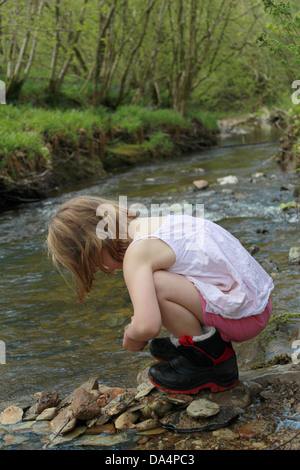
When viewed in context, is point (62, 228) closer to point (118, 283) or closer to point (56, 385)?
point (56, 385)

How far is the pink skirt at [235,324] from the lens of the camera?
6.49 ft

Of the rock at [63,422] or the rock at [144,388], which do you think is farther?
the rock at [144,388]

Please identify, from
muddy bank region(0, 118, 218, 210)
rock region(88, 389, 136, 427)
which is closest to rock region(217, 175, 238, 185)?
muddy bank region(0, 118, 218, 210)

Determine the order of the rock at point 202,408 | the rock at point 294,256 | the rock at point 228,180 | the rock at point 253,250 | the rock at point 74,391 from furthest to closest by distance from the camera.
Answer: the rock at point 228,180, the rock at point 253,250, the rock at point 294,256, the rock at point 74,391, the rock at point 202,408

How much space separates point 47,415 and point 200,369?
0.65 meters

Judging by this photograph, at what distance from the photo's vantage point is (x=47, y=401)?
6.68ft

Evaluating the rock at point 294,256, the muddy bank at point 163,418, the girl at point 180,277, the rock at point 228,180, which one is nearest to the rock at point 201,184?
the rock at point 228,180

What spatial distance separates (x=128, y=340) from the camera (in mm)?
1986

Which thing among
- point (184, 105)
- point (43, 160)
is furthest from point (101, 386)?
point (184, 105)

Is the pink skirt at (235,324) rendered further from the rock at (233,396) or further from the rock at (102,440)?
the rock at (102,440)

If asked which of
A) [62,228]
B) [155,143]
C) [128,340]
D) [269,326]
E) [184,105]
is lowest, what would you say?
[269,326]

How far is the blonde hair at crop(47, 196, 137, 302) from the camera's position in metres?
2.05
